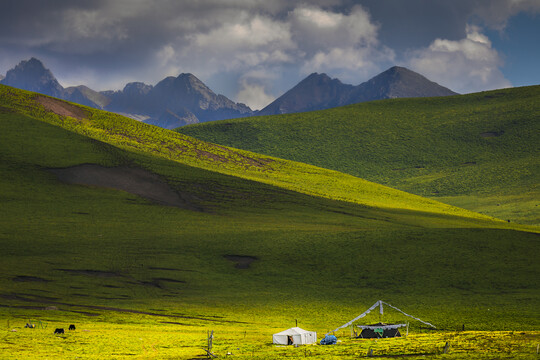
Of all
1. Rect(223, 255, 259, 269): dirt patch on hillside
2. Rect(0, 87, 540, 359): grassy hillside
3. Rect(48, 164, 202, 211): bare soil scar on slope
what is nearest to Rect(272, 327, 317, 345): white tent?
Rect(0, 87, 540, 359): grassy hillside

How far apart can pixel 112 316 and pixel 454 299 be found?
5267 centimetres

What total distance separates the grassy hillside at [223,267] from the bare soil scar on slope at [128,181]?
2172 millimetres

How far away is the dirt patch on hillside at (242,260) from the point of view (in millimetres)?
119225

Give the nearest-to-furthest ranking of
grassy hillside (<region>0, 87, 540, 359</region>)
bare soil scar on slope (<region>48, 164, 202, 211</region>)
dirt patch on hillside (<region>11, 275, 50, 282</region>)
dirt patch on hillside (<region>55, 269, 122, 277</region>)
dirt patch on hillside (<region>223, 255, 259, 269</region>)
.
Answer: grassy hillside (<region>0, 87, 540, 359</region>)
dirt patch on hillside (<region>11, 275, 50, 282</region>)
dirt patch on hillside (<region>55, 269, 122, 277</region>)
dirt patch on hillside (<region>223, 255, 259, 269</region>)
bare soil scar on slope (<region>48, 164, 202, 211</region>)

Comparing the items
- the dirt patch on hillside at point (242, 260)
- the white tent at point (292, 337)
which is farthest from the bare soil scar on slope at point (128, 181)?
the white tent at point (292, 337)

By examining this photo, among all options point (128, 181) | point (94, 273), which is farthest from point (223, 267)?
point (128, 181)

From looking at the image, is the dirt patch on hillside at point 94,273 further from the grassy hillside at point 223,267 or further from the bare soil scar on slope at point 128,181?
the bare soil scar on slope at point 128,181

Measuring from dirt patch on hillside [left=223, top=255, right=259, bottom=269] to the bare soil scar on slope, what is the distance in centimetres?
4236

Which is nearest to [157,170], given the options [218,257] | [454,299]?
[218,257]

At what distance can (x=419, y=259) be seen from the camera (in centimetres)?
12350

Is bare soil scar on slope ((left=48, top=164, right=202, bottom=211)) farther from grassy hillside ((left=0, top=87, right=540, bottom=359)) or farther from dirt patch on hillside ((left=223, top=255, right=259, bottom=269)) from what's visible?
dirt patch on hillside ((left=223, top=255, right=259, bottom=269))

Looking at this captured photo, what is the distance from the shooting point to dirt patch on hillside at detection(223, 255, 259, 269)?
4694 inches

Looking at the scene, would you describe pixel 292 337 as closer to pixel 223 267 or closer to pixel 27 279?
pixel 27 279

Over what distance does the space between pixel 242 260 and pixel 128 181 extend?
206ft
